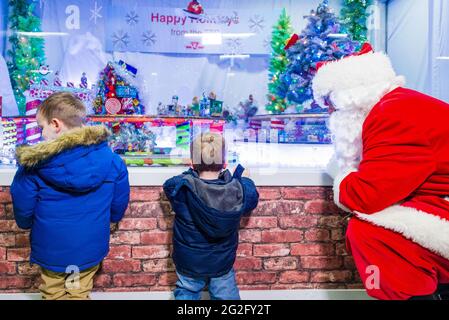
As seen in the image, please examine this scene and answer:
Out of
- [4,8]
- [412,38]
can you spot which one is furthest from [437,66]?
[4,8]

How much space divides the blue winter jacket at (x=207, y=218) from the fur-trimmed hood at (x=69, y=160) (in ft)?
1.25

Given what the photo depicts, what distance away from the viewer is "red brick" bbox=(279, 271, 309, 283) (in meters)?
2.47

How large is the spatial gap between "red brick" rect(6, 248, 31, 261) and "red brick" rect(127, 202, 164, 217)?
616 mm

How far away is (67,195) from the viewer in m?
1.85

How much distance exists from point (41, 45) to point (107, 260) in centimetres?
300

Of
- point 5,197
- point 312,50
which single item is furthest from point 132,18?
point 5,197

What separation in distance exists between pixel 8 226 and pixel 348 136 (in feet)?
6.17

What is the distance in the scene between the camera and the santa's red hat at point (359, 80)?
1761 mm

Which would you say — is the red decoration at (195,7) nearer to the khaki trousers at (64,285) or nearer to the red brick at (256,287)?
the red brick at (256,287)

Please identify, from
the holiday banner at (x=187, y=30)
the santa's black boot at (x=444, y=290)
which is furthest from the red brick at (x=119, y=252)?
the holiday banner at (x=187, y=30)

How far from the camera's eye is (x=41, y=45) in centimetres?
444

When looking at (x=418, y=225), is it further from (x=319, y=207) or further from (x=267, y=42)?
(x=267, y=42)

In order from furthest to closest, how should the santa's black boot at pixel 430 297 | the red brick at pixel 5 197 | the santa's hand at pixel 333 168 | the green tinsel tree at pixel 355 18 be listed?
the green tinsel tree at pixel 355 18 < the red brick at pixel 5 197 < the santa's hand at pixel 333 168 < the santa's black boot at pixel 430 297
